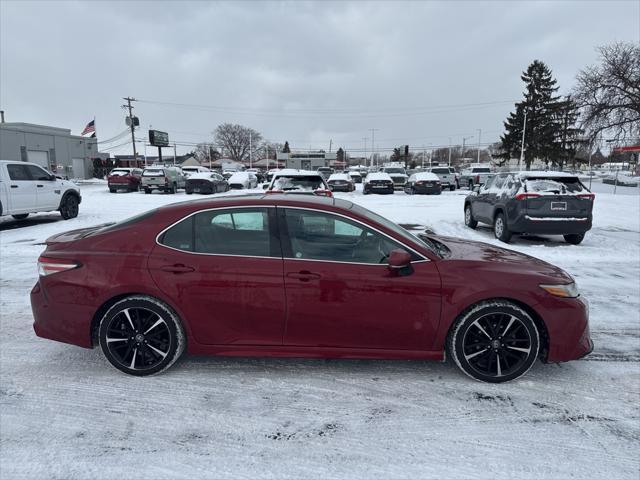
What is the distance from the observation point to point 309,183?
37.2ft

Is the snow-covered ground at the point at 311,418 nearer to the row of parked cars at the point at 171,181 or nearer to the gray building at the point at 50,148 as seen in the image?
the row of parked cars at the point at 171,181

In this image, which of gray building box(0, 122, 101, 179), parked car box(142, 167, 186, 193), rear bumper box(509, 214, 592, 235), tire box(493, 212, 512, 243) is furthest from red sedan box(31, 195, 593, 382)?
gray building box(0, 122, 101, 179)

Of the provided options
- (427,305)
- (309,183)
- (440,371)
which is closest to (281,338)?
(427,305)

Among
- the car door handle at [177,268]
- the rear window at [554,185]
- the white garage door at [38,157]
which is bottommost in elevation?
the car door handle at [177,268]

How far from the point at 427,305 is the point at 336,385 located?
978 mm

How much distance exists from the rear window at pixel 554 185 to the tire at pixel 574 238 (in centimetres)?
114

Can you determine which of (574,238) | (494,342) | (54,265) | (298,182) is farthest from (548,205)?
(54,265)

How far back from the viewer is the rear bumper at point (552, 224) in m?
8.91

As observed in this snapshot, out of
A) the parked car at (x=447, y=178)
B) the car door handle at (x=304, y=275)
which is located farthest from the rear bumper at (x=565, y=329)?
the parked car at (x=447, y=178)

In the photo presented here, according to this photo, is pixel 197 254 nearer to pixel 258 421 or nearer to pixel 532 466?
pixel 258 421

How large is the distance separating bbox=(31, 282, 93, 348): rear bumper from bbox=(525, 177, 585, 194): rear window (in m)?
8.62

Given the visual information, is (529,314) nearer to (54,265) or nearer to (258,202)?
(258,202)

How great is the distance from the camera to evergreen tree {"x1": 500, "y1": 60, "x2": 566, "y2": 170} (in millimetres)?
57312

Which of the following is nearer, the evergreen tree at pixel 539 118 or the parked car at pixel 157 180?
the parked car at pixel 157 180
